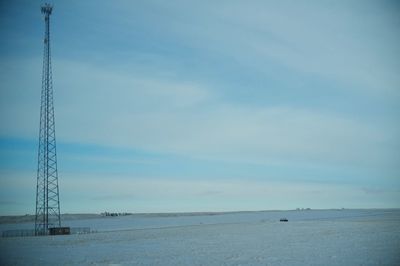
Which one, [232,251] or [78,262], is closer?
[78,262]

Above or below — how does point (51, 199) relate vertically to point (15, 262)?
above

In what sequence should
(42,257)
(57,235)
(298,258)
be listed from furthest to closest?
(57,235) < (42,257) < (298,258)

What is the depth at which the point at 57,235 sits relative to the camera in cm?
6297

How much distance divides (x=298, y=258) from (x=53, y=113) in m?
37.5

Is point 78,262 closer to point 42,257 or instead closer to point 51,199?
point 42,257

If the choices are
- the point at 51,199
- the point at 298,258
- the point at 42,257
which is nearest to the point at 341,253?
the point at 298,258

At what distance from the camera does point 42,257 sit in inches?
1314

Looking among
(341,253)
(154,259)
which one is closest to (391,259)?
(341,253)

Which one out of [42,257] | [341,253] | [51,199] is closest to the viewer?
[341,253]

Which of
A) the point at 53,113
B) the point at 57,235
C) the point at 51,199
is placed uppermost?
the point at 53,113

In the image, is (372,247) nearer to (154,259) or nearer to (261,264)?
(261,264)

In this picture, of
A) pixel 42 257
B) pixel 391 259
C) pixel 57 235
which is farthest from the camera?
pixel 57 235

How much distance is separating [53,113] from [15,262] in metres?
27.3

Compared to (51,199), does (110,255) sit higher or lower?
lower
